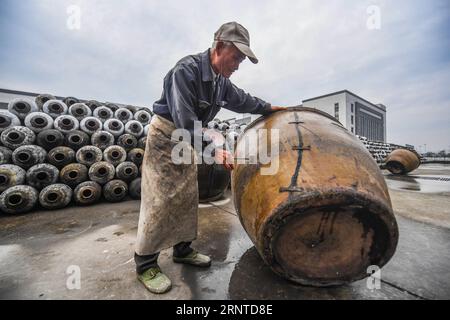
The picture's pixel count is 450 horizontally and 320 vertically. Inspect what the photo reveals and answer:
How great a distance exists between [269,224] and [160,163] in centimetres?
100

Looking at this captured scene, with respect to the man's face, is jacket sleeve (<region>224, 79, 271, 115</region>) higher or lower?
lower

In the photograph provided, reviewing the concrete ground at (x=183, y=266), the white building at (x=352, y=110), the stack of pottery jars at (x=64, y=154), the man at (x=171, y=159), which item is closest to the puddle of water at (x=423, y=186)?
the concrete ground at (x=183, y=266)

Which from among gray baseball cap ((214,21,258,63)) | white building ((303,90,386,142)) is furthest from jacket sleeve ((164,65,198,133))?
white building ((303,90,386,142))

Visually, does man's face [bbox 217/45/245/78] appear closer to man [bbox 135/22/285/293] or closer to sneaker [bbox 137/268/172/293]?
man [bbox 135/22/285/293]

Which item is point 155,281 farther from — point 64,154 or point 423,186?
point 423,186

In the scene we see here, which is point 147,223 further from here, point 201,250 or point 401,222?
point 401,222

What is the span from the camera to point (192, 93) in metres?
1.72

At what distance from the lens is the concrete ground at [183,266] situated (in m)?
1.55

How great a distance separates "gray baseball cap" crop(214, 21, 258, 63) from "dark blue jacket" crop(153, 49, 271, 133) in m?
0.21

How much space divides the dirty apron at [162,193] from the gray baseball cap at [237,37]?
32.1 inches

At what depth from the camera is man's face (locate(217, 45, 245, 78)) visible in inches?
67.8

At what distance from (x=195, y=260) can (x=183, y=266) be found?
0.43ft

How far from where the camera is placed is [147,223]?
1704mm

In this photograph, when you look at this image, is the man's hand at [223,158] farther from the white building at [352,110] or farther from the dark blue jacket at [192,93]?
the white building at [352,110]
